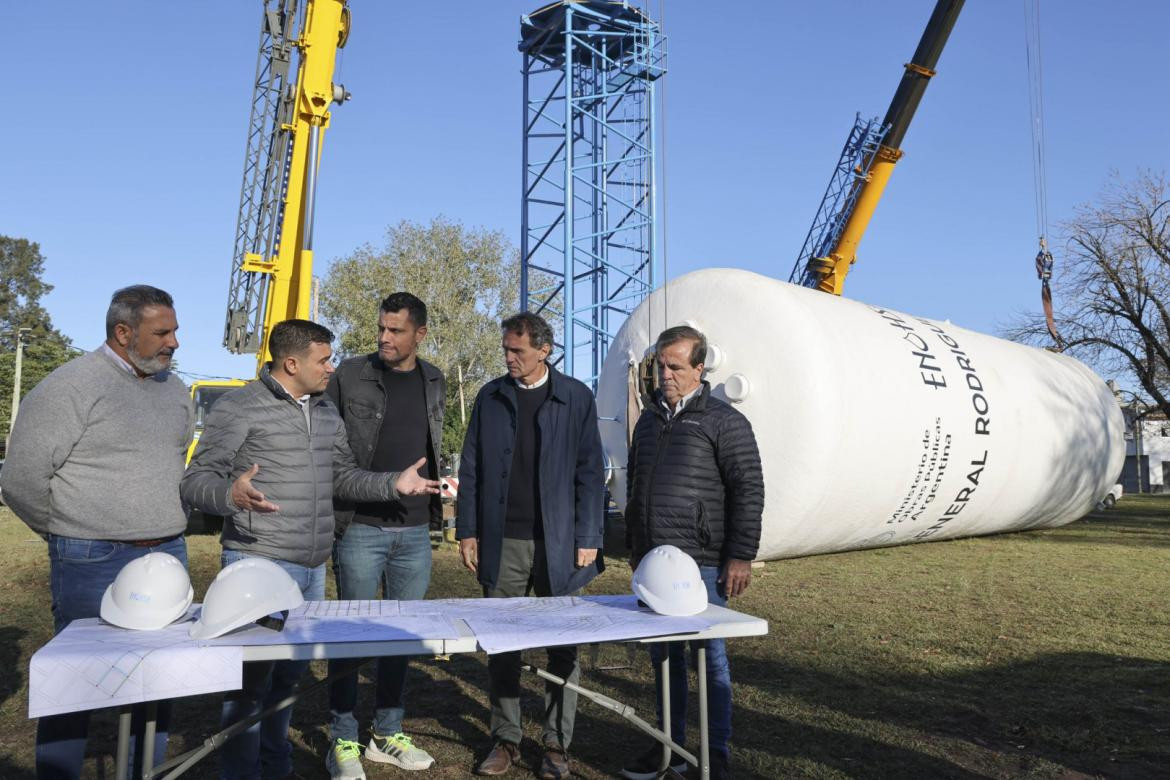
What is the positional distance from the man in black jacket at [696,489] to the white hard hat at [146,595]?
1.95 m

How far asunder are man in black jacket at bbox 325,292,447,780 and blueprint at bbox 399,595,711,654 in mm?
715

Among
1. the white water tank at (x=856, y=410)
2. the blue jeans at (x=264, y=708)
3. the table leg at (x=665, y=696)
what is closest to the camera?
the blue jeans at (x=264, y=708)

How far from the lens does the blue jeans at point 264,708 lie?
3252 millimetres

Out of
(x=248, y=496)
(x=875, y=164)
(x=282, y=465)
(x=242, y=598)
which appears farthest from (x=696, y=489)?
(x=875, y=164)

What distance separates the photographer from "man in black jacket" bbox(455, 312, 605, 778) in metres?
4.11

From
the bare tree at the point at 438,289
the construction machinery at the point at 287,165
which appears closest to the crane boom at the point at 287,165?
the construction machinery at the point at 287,165


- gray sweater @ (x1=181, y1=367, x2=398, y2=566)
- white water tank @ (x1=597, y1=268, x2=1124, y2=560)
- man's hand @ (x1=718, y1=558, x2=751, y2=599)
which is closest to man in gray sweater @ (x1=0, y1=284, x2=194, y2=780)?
gray sweater @ (x1=181, y1=367, x2=398, y2=566)

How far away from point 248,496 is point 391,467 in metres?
1.18

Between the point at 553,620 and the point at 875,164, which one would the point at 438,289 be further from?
the point at 553,620

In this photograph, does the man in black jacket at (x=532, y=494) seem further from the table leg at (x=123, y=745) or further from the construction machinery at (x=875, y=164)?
the construction machinery at (x=875, y=164)

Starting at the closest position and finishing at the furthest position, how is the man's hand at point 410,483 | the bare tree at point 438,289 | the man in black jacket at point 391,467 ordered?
the man's hand at point 410,483 → the man in black jacket at point 391,467 → the bare tree at point 438,289

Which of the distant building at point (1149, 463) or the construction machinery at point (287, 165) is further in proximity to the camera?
the distant building at point (1149, 463)

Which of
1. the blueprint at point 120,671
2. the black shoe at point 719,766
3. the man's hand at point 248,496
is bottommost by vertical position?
the black shoe at point 719,766

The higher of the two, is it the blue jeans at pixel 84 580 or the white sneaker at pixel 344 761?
the blue jeans at pixel 84 580
